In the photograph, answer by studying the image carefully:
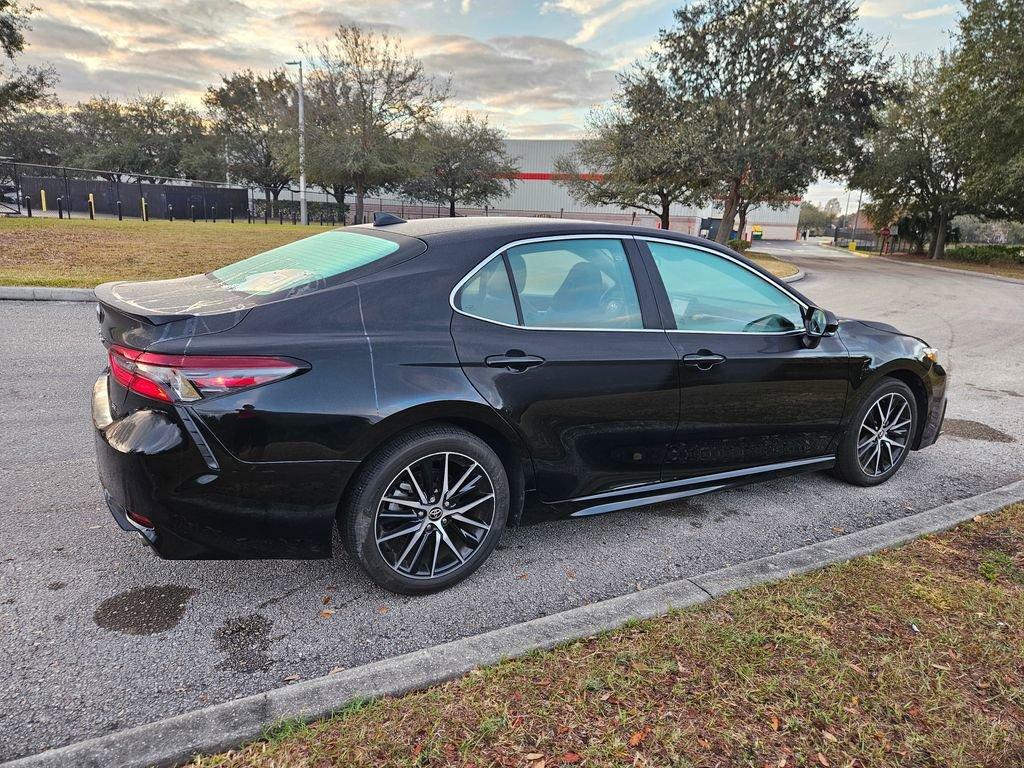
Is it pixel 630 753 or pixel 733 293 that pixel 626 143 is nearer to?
pixel 733 293

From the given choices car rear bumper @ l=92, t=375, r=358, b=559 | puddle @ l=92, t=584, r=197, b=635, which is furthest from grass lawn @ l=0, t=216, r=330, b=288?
car rear bumper @ l=92, t=375, r=358, b=559

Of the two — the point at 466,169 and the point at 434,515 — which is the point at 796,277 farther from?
the point at 466,169

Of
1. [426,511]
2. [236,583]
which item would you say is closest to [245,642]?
[236,583]

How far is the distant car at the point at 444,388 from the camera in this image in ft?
7.93

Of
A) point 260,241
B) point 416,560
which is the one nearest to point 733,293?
point 416,560

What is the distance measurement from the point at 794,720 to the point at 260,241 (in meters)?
18.7

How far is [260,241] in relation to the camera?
18.4m

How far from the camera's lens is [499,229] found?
3.12 metres

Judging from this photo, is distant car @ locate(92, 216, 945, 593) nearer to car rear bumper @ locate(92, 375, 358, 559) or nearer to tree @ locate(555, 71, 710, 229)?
car rear bumper @ locate(92, 375, 358, 559)

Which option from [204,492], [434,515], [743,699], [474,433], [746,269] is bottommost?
[743,699]

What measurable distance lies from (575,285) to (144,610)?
2343 millimetres

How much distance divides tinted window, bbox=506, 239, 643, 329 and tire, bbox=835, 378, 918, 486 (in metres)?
1.83

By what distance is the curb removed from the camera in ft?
6.31

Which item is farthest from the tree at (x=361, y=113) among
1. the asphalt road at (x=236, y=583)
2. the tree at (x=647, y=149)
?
the asphalt road at (x=236, y=583)
